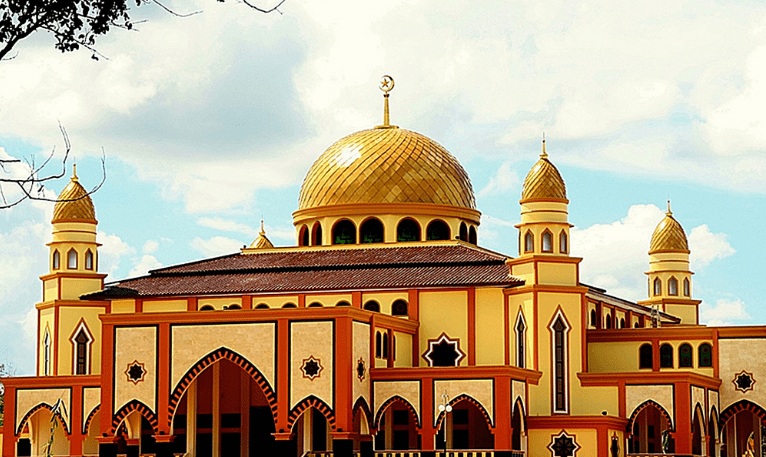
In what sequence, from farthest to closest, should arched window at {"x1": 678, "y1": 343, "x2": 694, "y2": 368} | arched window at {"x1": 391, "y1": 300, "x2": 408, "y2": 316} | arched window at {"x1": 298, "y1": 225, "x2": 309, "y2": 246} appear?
arched window at {"x1": 298, "y1": 225, "x2": 309, "y2": 246} → arched window at {"x1": 678, "y1": 343, "x2": 694, "y2": 368} → arched window at {"x1": 391, "y1": 300, "x2": 408, "y2": 316}

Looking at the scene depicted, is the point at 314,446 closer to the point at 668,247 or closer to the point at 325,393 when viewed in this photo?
the point at 325,393

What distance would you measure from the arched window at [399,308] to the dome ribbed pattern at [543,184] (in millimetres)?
5399

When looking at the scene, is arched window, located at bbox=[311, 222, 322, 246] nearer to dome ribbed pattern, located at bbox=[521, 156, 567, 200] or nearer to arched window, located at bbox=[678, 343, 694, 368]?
dome ribbed pattern, located at bbox=[521, 156, 567, 200]

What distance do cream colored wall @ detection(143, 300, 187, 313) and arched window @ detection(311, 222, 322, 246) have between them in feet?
21.9

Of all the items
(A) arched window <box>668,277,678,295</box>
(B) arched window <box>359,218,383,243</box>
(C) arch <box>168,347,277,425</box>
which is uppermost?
(B) arched window <box>359,218,383,243</box>

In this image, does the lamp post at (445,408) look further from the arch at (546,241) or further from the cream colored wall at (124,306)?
the cream colored wall at (124,306)

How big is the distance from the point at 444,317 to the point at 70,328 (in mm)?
14058

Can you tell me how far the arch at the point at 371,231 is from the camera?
59.1 m

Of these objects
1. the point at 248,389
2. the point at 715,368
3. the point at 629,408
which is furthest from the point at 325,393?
the point at 715,368


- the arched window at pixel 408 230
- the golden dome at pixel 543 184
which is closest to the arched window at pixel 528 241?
the golden dome at pixel 543 184

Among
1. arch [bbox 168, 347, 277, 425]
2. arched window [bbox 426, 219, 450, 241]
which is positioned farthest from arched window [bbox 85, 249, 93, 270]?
arched window [bbox 426, 219, 450, 241]

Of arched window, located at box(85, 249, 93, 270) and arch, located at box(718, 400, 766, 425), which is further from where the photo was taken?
arched window, located at box(85, 249, 93, 270)

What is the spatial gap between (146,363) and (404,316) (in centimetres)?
905

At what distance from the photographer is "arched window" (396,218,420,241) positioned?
5909 centimetres
